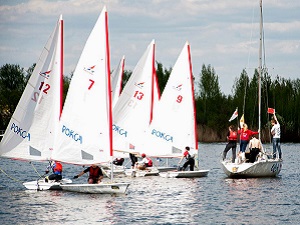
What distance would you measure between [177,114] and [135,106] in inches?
104

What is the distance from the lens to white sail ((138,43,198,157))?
44.8 metres

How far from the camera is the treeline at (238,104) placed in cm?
9794

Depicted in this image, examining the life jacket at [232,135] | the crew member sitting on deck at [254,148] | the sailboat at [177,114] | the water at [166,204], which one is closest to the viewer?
the water at [166,204]

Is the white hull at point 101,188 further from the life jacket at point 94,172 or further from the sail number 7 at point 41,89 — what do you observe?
the sail number 7 at point 41,89

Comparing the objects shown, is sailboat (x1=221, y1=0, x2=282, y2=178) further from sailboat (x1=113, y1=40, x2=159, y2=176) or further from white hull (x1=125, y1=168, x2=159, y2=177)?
sailboat (x1=113, y1=40, x2=159, y2=176)

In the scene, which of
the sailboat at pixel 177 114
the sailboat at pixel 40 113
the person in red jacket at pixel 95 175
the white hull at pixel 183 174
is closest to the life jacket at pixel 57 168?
the sailboat at pixel 40 113

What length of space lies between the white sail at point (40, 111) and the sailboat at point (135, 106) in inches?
431

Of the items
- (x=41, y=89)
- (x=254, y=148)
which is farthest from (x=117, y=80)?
(x=41, y=89)

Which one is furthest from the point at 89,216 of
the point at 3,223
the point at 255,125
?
the point at 255,125

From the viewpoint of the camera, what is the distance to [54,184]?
3531cm

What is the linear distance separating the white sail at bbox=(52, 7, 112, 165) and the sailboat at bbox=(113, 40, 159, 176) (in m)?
12.3

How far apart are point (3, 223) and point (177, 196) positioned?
9.54 meters

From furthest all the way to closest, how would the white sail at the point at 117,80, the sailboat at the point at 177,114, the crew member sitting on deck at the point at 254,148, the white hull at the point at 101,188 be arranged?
the white sail at the point at 117,80, the sailboat at the point at 177,114, the crew member sitting on deck at the point at 254,148, the white hull at the point at 101,188

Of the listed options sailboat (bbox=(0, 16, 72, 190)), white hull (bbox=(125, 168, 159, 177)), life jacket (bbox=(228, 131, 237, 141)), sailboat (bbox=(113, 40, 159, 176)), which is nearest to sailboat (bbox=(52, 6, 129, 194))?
sailboat (bbox=(0, 16, 72, 190))
